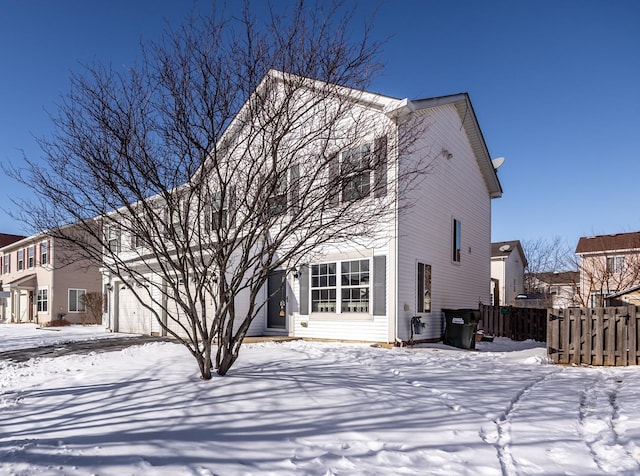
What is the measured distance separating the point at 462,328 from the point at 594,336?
3.71 metres

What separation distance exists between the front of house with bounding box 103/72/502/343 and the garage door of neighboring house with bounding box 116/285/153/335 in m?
0.72

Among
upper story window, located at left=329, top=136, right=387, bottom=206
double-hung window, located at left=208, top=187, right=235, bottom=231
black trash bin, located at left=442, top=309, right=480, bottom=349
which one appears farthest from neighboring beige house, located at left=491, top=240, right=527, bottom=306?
double-hung window, located at left=208, top=187, right=235, bottom=231

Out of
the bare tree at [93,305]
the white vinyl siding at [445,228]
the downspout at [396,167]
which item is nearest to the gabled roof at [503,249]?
the white vinyl siding at [445,228]

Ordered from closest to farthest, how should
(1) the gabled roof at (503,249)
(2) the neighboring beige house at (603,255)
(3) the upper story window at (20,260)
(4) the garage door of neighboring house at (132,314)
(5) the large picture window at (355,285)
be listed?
(5) the large picture window at (355,285)
(4) the garage door of neighboring house at (132,314)
(2) the neighboring beige house at (603,255)
(3) the upper story window at (20,260)
(1) the gabled roof at (503,249)

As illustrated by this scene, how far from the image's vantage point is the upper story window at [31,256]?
2799cm

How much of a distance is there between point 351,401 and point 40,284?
2794 centimetres

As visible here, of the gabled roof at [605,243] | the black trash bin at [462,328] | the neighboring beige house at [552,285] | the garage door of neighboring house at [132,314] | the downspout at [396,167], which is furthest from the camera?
the neighboring beige house at [552,285]

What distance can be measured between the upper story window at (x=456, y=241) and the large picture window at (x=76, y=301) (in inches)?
855

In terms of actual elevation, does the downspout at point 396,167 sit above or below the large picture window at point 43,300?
above

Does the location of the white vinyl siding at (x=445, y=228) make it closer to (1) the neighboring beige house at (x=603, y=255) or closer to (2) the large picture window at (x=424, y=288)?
(2) the large picture window at (x=424, y=288)

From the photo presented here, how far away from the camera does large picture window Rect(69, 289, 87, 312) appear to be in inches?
1036

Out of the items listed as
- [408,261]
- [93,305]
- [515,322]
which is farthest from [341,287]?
[93,305]

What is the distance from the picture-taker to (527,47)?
11406 millimetres

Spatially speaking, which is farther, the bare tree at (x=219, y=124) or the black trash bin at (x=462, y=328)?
the black trash bin at (x=462, y=328)
